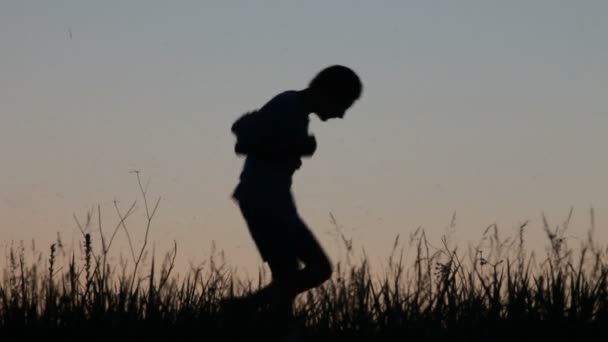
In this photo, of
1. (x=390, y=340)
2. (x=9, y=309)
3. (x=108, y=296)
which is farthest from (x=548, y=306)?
(x=9, y=309)

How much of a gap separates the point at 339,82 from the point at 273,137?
470 millimetres

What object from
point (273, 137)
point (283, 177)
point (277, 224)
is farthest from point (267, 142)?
point (277, 224)

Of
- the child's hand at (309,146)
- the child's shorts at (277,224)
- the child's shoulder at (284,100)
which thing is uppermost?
the child's shoulder at (284,100)

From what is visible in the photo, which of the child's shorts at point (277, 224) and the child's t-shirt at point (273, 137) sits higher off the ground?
the child's t-shirt at point (273, 137)

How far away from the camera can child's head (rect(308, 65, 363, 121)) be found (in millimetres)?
6160

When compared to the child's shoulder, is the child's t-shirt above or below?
below

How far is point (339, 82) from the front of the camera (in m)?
6.17

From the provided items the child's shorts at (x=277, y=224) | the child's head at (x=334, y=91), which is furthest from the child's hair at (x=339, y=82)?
the child's shorts at (x=277, y=224)

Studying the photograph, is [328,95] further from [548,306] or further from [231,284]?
[548,306]

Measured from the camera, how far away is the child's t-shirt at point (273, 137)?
19.8ft

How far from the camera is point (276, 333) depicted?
628 cm

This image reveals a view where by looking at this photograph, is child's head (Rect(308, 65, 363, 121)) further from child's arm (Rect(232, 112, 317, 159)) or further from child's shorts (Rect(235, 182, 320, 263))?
child's shorts (Rect(235, 182, 320, 263))

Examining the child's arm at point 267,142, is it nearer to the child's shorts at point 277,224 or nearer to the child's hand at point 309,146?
the child's hand at point 309,146

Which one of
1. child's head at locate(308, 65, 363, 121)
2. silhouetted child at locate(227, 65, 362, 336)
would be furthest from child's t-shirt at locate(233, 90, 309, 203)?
child's head at locate(308, 65, 363, 121)
